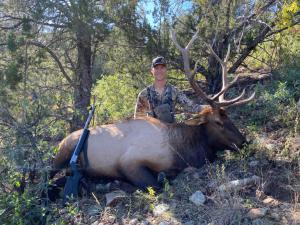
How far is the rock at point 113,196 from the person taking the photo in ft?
15.4

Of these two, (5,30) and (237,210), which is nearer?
(237,210)

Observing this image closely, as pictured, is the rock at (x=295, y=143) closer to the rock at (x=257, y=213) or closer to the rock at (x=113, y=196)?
the rock at (x=257, y=213)

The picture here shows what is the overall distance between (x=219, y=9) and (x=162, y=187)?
367 centimetres

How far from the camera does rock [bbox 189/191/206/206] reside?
14.1ft

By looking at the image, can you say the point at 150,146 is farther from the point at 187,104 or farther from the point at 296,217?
the point at 296,217

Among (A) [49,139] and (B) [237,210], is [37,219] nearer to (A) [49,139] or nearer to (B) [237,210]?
(B) [237,210]

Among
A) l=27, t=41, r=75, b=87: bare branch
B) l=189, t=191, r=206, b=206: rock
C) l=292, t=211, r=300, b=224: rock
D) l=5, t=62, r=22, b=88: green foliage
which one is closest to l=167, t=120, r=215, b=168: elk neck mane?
l=189, t=191, r=206, b=206: rock

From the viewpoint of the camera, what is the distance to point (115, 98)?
778 centimetres

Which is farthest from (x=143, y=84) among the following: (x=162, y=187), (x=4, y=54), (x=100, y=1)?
(x=162, y=187)

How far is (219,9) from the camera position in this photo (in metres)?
7.46

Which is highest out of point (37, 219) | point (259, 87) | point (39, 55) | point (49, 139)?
point (39, 55)

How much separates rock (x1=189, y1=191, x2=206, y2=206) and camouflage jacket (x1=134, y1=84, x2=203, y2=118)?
2.02 meters

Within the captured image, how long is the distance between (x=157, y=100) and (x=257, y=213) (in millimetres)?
2863

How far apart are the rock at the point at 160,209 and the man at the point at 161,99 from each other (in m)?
1.92
